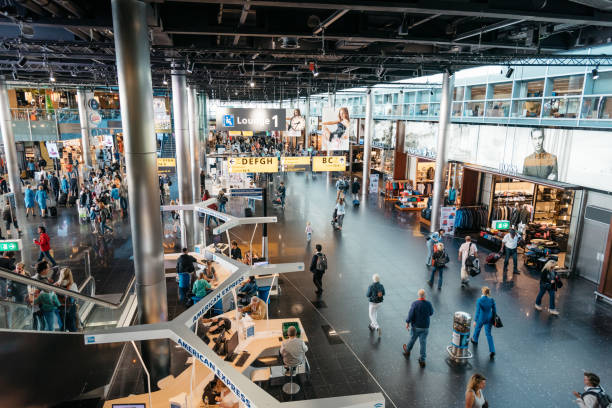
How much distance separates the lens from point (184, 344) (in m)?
3.63

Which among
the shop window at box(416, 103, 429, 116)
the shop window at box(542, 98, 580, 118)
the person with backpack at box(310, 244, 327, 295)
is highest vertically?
the shop window at box(416, 103, 429, 116)

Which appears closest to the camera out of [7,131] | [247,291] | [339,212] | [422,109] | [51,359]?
[51,359]

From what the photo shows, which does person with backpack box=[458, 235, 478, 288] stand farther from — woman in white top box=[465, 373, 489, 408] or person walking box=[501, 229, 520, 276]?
woman in white top box=[465, 373, 489, 408]

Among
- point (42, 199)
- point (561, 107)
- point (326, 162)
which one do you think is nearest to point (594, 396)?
point (561, 107)

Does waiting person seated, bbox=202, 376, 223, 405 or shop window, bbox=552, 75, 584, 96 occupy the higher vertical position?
shop window, bbox=552, 75, 584, 96

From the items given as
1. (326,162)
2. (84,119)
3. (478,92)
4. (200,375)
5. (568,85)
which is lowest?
(200,375)

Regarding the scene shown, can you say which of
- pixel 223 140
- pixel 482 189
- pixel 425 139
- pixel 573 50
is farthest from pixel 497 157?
pixel 223 140

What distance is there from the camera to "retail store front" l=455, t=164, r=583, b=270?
12.0 metres

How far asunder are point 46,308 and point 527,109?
570 inches

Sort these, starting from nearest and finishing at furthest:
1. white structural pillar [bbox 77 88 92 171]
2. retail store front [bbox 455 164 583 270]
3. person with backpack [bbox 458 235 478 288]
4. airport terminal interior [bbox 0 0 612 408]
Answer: airport terminal interior [bbox 0 0 612 408]
person with backpack [bbox 458 235 478 288]
retail store front [bbox 455 164 583 270]
white structural pillar [bbox 77 88 92 171]

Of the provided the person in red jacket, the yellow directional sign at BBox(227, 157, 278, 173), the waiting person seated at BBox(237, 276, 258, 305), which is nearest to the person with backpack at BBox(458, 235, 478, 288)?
the waiting person seated at BBox(237, 276, 258, 305)

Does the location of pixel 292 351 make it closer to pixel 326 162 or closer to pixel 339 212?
pixel 326 162

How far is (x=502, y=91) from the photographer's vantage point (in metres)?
14.5

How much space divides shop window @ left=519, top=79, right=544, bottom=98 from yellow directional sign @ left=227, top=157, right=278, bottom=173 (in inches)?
354
